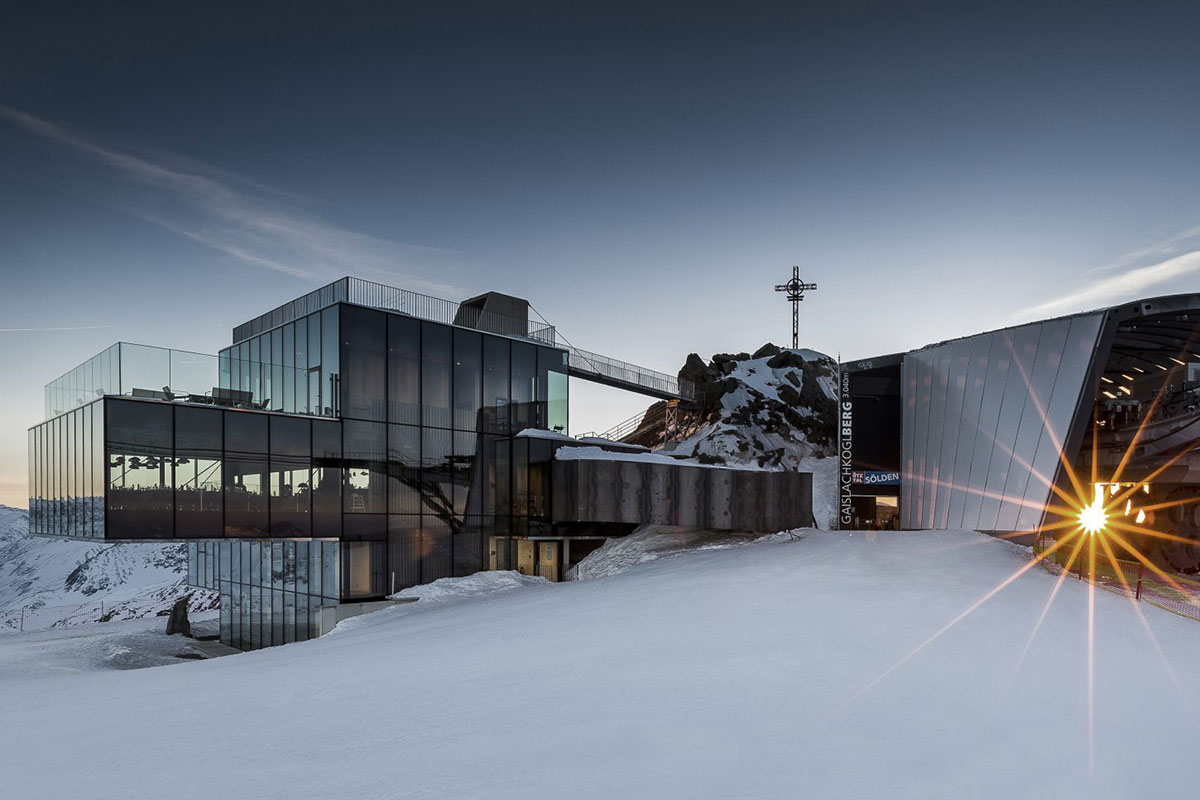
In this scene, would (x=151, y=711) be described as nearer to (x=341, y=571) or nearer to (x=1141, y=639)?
(x=1141, y=639)

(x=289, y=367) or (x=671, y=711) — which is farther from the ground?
(x=289, y=367)

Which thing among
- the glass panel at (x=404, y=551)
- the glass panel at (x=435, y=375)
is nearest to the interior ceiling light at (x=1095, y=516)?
the glass panel at (x=435, y=375)

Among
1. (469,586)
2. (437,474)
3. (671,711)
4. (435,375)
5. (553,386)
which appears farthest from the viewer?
(553,386)

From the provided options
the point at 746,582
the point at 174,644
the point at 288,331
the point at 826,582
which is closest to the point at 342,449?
the point at 288,331

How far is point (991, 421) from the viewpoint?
83.5ft

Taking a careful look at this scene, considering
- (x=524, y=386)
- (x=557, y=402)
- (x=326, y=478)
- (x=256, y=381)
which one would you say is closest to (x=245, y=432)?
(x=326, y=478)

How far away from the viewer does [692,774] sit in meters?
6.55

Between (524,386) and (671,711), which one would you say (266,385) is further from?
(671,711)

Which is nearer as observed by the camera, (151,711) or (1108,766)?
(1108,766)

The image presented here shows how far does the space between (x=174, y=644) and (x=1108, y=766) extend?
35.5 m

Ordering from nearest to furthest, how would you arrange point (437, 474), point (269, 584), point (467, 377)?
point (437, 474) < point (269, 584) < point (467, 377)

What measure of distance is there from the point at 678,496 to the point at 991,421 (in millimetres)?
14404

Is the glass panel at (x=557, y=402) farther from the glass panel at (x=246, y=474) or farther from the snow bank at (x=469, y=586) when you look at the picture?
the glass panel at (x=246, y=474)

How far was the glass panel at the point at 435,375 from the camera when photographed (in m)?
29.4
